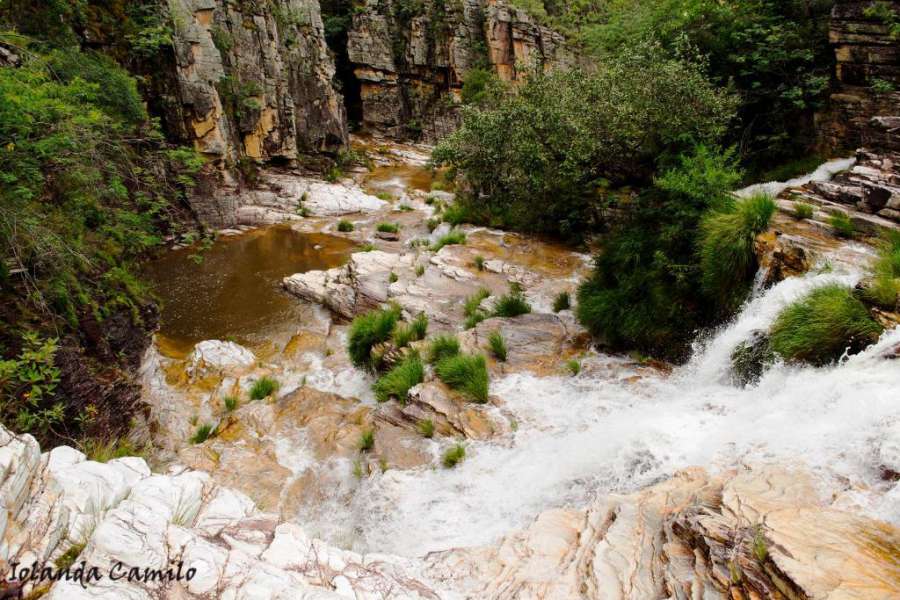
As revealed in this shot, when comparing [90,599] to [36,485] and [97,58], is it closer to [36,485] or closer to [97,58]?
[36,485]

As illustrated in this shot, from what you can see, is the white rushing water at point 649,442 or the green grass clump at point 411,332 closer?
the white rushing water at point 649,442

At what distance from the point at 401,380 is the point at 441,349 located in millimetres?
942

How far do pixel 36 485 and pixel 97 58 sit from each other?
17000 millimetres

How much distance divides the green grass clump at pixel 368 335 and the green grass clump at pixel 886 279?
24.4 ft

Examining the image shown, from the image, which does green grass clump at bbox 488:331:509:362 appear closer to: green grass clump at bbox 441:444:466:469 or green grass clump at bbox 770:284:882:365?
green grass clump at bbox 441:444:466:469

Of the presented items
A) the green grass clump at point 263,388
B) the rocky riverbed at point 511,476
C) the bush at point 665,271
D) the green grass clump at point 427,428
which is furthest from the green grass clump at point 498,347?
the green grass clump at point 263,388

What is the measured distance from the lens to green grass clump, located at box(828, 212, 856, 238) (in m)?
7.70

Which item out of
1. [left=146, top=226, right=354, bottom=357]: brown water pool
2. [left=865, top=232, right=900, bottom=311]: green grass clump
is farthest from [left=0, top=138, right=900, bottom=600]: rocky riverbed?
[left=146, top=226, right=354, bottom=357]: brown water pool

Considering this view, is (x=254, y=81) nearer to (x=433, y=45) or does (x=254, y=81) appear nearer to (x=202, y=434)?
(x=433, y=45)

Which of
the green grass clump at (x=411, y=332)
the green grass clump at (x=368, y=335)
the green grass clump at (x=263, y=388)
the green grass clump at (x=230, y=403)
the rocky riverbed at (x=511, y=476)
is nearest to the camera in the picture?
the rocky riverbed at (x=511, y=476)

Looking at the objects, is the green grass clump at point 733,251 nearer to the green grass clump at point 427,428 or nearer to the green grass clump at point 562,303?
the green grass clump at point 562,303

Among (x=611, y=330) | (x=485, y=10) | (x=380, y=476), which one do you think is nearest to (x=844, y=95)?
(x=611, y=330)

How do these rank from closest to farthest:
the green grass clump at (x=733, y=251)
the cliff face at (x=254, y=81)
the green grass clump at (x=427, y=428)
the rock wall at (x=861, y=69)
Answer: the green grass clump at (x=427, y=428) < the green grass clump at (x=733, y=251) < the rock wall at (x=861, y=69) < the cliff face at (x=254, y=81)

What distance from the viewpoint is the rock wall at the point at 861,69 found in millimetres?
11141
